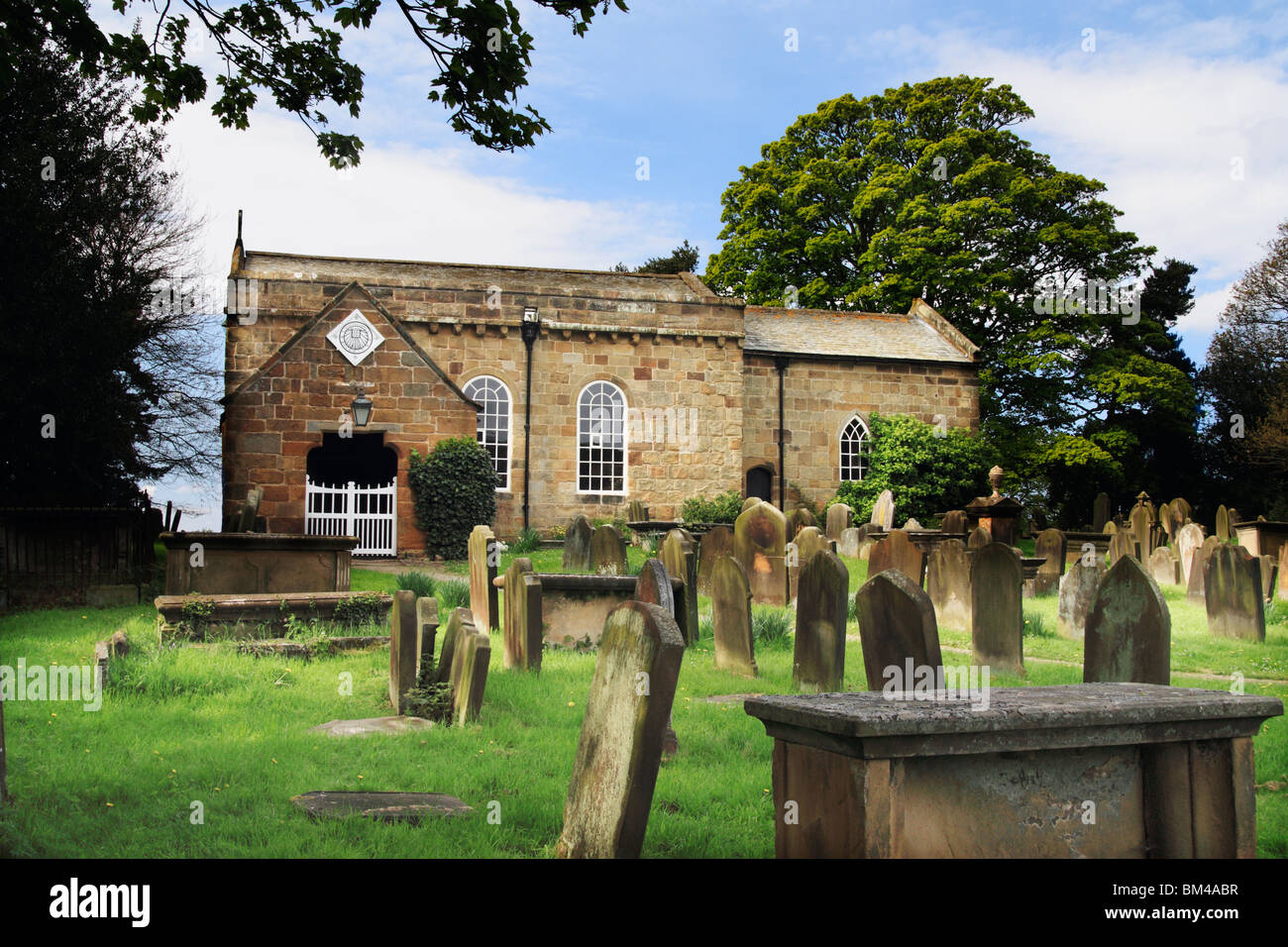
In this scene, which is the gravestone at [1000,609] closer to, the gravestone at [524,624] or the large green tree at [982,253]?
the gravestone at [524,624]

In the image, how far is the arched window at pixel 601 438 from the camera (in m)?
26.4

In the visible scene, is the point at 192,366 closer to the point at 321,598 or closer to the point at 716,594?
the point at 321,598

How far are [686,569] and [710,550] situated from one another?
13.5 ft

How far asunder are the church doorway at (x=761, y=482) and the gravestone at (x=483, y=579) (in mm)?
16753

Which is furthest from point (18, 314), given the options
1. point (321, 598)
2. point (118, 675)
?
point (118, 675)

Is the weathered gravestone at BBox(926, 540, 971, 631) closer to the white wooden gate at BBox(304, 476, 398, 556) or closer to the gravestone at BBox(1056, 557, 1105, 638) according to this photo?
the gravestone at BBox(1056, 557, 1105, 638)

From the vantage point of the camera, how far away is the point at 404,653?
8.22 m

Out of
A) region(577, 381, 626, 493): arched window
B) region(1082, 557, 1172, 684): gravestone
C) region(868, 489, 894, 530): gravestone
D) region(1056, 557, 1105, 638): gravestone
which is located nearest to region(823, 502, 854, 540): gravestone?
region(868, 489, 894, 530): gravestone

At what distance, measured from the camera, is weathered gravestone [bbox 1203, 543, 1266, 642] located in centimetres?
1267

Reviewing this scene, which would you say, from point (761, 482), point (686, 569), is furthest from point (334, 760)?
point (761, 482)

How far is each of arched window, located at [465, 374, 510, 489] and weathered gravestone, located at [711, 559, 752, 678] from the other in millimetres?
15859

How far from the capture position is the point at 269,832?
17.4 feet

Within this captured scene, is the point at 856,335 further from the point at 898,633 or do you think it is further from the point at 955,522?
the point at 898,633
